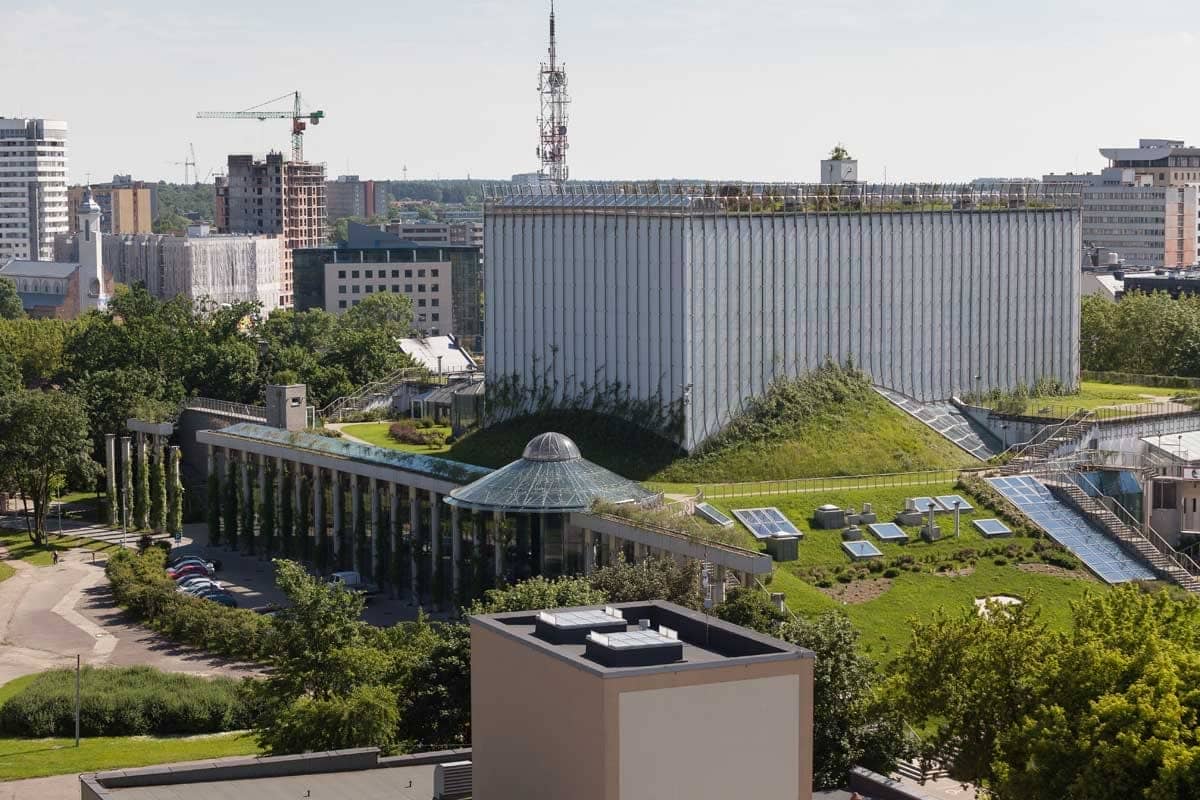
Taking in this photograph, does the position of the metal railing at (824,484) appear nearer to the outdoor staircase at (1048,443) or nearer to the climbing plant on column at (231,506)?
the outdoor staircase at (1048,443)

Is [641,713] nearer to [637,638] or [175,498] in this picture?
[637,638]

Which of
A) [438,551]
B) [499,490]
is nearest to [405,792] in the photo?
[499,490]

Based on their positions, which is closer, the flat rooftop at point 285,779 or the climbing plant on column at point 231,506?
the flat rooftop at point 285,779

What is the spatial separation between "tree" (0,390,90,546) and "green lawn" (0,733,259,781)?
4846cm

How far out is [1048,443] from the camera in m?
110

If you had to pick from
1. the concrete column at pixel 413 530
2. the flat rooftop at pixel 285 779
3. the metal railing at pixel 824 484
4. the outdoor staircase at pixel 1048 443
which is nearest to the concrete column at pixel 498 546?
the metal railing at pixel 824 484

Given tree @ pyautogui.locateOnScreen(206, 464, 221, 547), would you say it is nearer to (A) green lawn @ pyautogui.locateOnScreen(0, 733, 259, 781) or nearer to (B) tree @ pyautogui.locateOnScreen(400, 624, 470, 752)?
(A) green lawn @ pyautogui.locateOnScreen(0, 733, 259, 781)

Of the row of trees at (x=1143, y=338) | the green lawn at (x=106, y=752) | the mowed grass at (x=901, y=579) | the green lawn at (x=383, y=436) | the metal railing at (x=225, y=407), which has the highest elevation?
the row of trees at (x=1143, y=338)

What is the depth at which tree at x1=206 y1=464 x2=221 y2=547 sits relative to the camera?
12581 centimetres

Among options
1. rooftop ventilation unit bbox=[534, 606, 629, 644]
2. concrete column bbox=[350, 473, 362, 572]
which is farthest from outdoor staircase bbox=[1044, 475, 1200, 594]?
rooftop ventilation unit bbox=[534, 606, 629, 644]

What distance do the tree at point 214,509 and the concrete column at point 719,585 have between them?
48926 millimetres

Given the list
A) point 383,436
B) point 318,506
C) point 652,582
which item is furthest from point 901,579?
point 383,436

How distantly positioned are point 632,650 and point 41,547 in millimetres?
86252

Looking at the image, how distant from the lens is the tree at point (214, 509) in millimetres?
125812
